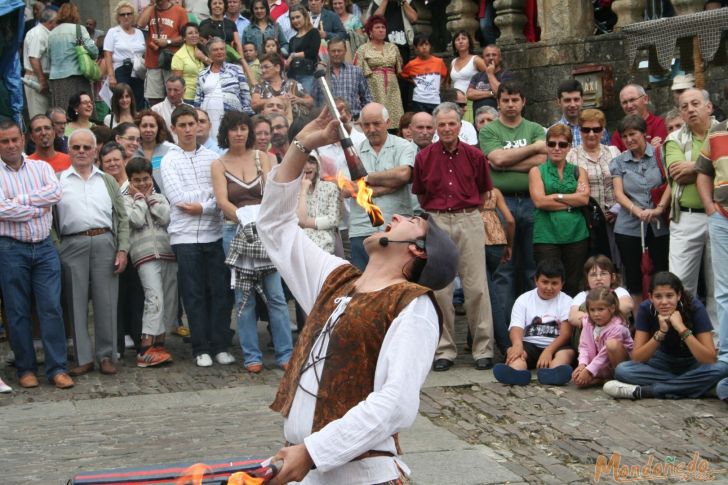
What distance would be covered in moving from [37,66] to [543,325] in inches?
293

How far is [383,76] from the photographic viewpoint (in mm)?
14359

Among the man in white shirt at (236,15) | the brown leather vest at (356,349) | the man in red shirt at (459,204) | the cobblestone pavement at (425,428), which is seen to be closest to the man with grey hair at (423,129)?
the man in red shirt at (459,204)

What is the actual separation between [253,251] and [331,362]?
17.6 ft

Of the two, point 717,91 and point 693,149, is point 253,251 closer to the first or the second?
point 693,149

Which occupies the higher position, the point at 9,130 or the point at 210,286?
the point at 9,130

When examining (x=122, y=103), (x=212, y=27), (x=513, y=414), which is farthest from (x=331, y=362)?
(x=212, y=27)

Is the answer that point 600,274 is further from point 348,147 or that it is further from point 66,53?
point 66,53

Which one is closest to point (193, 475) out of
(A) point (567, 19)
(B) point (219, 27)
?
(B) point (219, 27)

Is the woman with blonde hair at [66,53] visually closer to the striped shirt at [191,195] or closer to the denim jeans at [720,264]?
the striped shirt at [191,195]

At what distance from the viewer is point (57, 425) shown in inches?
310

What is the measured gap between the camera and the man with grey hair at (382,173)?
9609 mm

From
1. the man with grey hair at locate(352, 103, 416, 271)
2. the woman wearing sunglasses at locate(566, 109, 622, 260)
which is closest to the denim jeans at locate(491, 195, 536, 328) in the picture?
the woman wearing sunglasses at locate(566, 109, 622, 260)

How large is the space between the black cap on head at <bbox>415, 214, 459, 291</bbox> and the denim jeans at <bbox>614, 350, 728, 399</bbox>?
4.36 metres

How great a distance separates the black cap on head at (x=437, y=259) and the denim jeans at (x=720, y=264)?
476 cm
